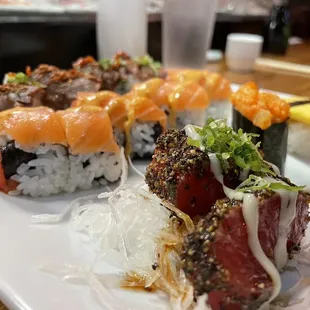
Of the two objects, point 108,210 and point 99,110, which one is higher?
point 99,110

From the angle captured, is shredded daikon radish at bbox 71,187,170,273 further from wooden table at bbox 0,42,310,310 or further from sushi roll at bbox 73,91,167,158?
wooden table at bbox 0,42,310,310

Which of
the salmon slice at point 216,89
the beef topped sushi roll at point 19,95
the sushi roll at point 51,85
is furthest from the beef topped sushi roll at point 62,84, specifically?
the salmon slice at point 216,89

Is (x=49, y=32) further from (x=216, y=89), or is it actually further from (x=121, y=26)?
(x=216, y=89)

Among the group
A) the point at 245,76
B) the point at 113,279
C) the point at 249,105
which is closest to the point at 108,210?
the point at 113,279

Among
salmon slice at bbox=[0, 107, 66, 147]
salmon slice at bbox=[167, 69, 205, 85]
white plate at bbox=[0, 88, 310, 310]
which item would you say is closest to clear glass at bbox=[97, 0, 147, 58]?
salmon slice at bbox=[167, 69, 205, 85]

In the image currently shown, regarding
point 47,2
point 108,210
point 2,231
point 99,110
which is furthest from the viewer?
point 47,2

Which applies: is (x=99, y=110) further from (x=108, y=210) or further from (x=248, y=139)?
(x=248, y=139)
